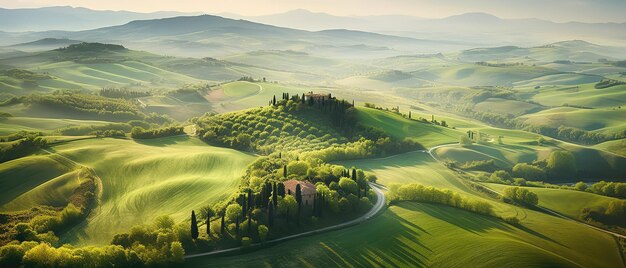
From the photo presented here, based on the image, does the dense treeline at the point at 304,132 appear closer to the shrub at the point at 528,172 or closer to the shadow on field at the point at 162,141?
the shadow on field at the point at 162,141

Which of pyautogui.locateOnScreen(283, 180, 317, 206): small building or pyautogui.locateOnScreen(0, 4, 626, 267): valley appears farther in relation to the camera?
pyautogui.locateOnScreen(283, 180, 317, 206): small building

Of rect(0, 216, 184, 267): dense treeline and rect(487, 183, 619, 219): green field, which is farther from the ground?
rect(0, 216, 184, 267): dense treeline

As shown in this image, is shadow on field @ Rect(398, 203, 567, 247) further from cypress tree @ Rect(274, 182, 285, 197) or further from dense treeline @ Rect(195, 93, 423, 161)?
dense treeline @ Rect(195, 93, 423, 161)

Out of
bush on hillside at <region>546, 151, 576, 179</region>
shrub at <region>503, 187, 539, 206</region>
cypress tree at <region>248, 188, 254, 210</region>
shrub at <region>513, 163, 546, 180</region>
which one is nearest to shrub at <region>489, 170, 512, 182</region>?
shrub at <region>513, 163, 546, 180</region>

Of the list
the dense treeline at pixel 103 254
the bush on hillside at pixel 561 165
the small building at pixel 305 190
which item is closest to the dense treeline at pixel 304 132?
the small building at pixel 305 190

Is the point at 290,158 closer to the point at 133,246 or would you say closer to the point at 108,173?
the point at 108,173

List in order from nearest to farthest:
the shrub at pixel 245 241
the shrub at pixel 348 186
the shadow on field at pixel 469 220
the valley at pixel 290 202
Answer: the valley at pixel 290 202
the shrub at pixel 245 241
the shadow on field at pixel 469 220
the shrub at pixel 348 186
